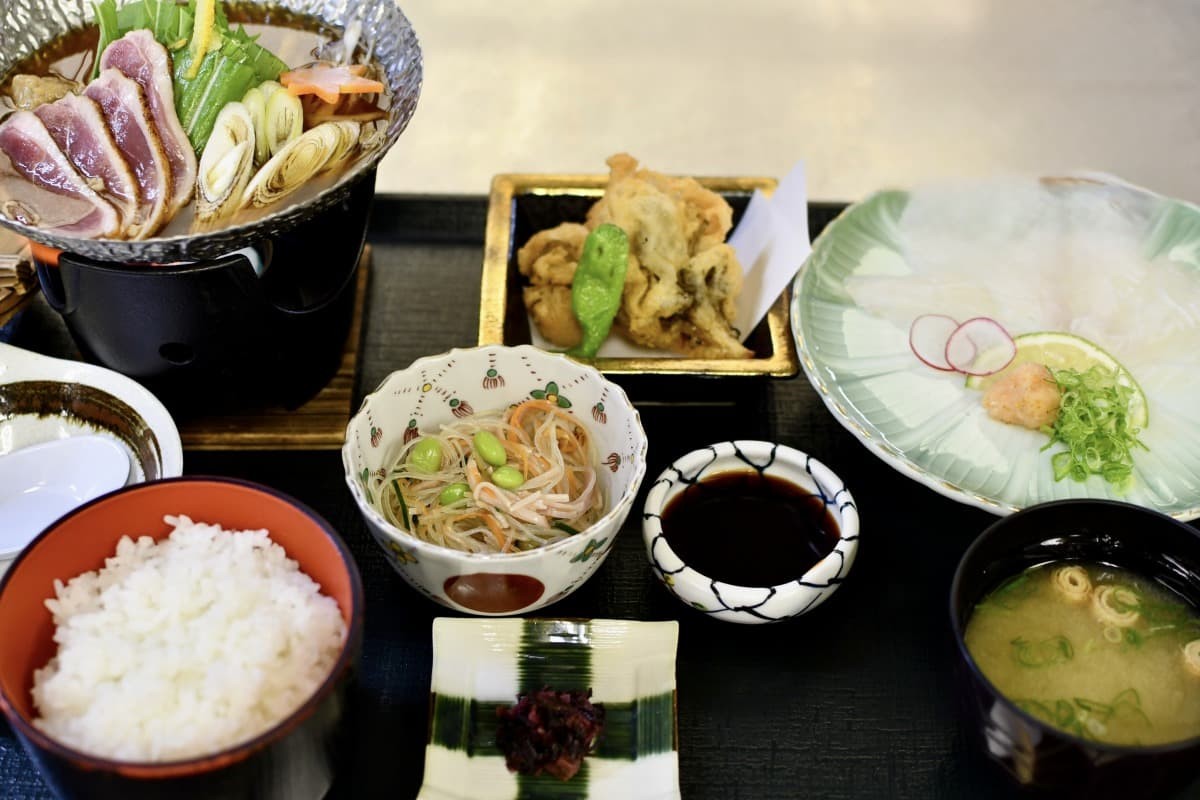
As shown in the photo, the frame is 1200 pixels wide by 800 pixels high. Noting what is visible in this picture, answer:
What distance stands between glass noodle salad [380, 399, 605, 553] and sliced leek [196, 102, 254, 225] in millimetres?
501

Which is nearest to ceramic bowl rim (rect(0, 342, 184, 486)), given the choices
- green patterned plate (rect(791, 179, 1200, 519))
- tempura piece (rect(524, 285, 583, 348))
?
tempura piece (rect(524, 285, 583, 348))

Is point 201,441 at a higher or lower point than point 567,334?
lower

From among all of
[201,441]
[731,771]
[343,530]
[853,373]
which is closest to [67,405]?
[201,441]

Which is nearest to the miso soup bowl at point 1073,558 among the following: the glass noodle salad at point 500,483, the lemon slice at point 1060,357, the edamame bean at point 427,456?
the lemon slice at point 1060,357

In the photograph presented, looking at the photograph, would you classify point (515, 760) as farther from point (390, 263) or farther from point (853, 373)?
point (390, 263)

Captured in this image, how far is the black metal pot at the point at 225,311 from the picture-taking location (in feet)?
5.73

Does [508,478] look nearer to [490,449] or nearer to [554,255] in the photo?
[490,449]

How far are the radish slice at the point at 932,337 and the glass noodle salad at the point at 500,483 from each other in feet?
2.21

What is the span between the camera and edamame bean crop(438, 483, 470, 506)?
5.97 feet

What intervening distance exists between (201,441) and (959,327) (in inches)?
57.7

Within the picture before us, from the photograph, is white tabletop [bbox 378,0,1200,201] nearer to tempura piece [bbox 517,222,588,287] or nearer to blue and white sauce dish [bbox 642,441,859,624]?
tempura piece [bbox 517,222,588,287]

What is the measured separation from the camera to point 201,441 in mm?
2043

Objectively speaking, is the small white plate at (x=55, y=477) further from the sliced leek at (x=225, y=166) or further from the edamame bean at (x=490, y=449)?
the edamame bean at (x=490, y=449)

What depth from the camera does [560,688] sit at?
164 centimetres
